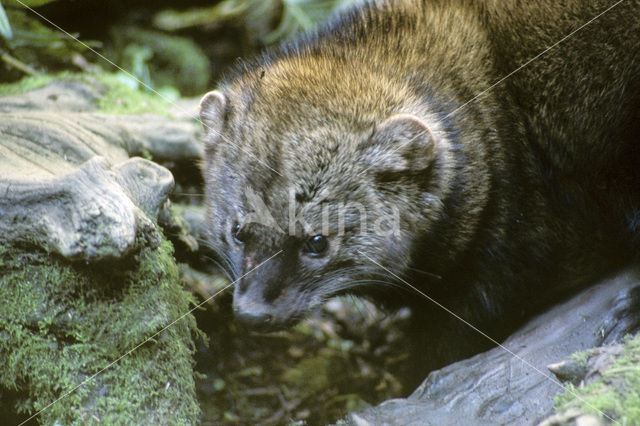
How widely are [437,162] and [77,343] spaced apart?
6.19ft

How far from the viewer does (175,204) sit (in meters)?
4.62

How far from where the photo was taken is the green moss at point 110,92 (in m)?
4.57

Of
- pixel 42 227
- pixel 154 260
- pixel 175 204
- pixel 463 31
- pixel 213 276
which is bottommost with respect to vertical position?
pixel 213 276

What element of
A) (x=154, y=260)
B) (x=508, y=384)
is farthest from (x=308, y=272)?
(x=508, y=384)

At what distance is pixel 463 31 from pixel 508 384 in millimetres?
1903

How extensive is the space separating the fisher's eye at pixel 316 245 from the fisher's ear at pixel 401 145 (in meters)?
0.43

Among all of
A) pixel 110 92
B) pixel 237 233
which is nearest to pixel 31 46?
pixel 110 92

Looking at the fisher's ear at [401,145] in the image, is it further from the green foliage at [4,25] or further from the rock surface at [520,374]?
the green foliage at [4,25]

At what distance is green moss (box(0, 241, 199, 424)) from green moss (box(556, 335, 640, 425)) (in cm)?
166

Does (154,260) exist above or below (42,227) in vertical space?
below

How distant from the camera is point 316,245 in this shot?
10.8ft

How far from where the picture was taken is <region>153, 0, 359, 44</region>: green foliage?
606 centimetres

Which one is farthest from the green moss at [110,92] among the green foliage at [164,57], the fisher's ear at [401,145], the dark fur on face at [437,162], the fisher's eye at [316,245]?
the fisher's ear at [401,145]

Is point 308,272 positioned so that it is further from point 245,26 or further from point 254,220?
point 245,26
